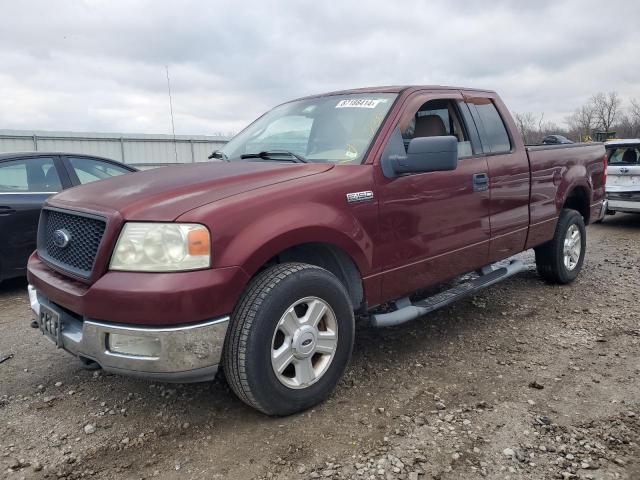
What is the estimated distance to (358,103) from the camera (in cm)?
362

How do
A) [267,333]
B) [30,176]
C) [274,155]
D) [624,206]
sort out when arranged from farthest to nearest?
[624,206]
[30,176]
[274,155]
[267,333]

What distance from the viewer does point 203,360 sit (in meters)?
2.46

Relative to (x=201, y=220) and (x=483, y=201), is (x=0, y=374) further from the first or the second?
(x=483, y=201)

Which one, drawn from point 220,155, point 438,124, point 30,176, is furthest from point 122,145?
point 438,124

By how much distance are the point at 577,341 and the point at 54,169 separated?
5446mm

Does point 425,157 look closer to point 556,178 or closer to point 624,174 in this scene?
point 556,178

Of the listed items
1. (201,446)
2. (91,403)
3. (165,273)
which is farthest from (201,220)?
(91,403)

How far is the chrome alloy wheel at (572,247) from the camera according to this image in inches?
209

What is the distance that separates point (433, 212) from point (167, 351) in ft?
6.47

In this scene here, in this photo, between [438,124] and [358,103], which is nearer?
[358,103]


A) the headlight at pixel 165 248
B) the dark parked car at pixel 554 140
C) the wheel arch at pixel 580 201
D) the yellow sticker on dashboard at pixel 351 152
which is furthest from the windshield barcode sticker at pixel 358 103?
the dark parked car at pixel 554 140

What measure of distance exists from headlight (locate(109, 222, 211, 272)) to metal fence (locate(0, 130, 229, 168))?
1201 cm

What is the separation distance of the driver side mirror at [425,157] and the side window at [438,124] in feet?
1.05

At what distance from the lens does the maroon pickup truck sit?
242cm
